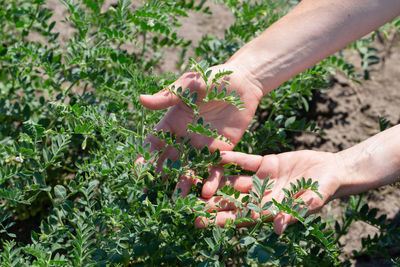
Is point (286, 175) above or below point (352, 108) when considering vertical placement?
above

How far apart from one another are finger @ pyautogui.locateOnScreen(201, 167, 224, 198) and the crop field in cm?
3

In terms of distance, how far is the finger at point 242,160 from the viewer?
6.67 ft

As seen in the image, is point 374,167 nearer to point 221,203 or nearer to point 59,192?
point 221,203

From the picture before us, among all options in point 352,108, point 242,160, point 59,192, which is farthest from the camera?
point 352,108

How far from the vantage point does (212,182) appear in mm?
1950

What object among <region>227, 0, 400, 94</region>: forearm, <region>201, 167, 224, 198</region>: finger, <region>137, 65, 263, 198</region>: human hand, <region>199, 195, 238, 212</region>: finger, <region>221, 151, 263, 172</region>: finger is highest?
<region>227, 0, 400, 94</region>: forearm

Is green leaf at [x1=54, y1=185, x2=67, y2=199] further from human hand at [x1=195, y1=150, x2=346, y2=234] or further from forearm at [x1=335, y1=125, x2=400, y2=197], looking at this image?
forearm at [x1=335, y1=125, x2=400, y2=197]

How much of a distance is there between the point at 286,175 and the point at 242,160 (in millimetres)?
230

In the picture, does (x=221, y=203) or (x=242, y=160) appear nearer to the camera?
(x=221, y=203)

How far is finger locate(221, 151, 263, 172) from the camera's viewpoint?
2033 millimetres

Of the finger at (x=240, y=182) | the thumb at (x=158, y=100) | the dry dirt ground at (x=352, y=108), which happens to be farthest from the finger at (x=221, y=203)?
the dry dirt ground at (x=352, y=108)

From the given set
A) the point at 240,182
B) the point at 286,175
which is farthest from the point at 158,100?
the point at 286,175

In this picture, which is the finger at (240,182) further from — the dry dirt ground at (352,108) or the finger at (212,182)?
the dry dirt ground at (352,108)

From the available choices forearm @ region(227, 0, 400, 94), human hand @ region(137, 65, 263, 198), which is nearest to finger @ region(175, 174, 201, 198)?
human hand @ region(137, 65, 263, 198)
